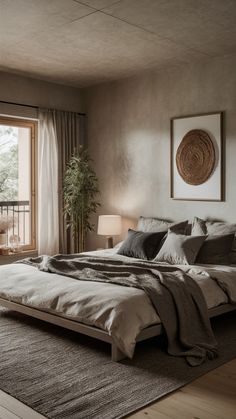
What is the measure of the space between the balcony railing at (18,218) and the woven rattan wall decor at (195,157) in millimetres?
2424

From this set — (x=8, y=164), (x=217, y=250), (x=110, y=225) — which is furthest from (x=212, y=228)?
(x=8, y=164)

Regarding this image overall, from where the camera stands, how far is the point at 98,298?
376 cm

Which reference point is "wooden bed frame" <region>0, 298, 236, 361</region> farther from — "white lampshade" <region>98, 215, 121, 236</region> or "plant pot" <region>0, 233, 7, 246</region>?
"white lampshade" <region>98, 215, 121, 236</region>

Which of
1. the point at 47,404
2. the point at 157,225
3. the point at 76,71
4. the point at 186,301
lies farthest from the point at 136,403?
the point at 76,71

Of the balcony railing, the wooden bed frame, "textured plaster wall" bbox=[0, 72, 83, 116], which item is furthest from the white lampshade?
the wooden bed frame

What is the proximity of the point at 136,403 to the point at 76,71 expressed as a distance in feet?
15.4

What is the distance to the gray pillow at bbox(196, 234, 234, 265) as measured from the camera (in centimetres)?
504

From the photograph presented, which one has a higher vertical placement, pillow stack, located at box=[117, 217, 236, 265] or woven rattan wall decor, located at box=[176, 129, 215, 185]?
woven rattan wall decor, located at box=[176, 129, 215, 185]

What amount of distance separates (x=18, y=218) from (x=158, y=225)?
2231 mm

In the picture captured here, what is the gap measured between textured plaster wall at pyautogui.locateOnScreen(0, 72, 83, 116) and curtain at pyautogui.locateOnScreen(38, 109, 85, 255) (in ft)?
0.52

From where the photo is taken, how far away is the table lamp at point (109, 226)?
21.4 ft

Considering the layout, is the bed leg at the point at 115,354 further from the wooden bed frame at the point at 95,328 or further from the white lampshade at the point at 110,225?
the white lampshade at the point at 110,225

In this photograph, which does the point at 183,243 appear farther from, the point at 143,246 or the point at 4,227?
the point at 4,227

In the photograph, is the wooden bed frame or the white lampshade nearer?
the wooden bed frame
